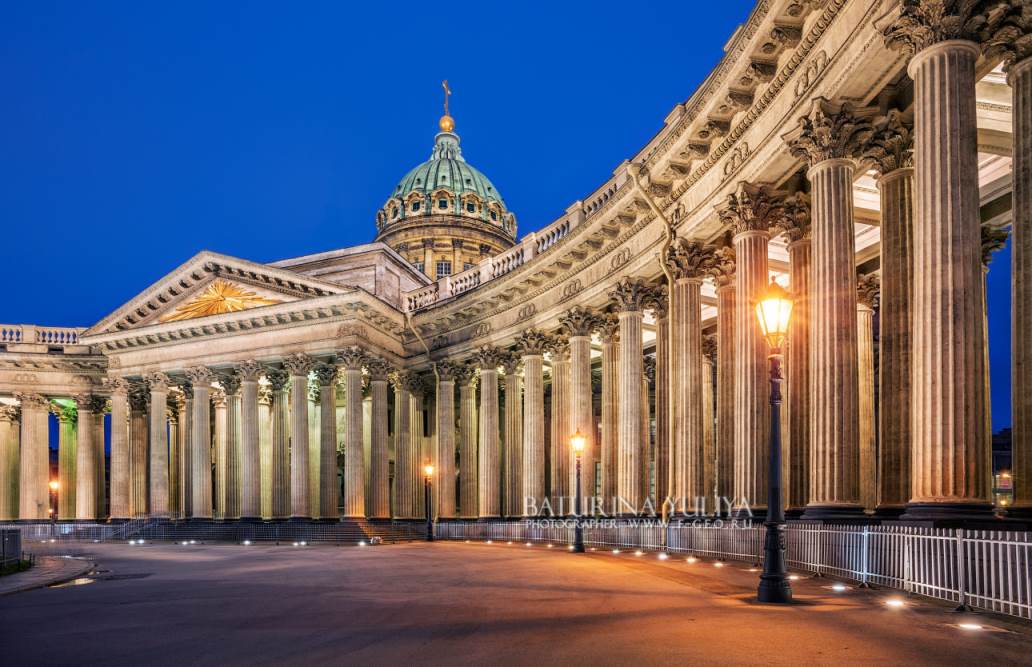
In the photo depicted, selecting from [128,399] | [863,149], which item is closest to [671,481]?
[863,149]

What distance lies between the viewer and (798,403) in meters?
21.3

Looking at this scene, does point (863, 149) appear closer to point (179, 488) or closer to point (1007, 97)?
point (1007, 97)

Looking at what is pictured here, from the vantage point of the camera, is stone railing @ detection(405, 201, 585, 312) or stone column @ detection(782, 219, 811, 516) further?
stone railing @ detection(405, 201, 585, 312)

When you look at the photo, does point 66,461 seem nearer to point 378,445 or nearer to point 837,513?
point 378,445

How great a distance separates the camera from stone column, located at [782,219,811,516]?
68.6 feet

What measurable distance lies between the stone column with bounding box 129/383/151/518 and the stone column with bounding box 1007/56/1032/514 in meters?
47.7

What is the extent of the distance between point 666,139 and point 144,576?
18.3 metres

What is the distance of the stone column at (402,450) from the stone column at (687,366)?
23932 millimetres

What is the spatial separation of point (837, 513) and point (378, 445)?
31379 millimetres

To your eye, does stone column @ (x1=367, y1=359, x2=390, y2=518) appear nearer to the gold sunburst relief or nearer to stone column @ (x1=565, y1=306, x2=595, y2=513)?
the gold sunburst relief

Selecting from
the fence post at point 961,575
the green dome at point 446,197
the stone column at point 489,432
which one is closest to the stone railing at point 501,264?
the stone column at point 489,432

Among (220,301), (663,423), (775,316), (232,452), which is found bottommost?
(232,452)

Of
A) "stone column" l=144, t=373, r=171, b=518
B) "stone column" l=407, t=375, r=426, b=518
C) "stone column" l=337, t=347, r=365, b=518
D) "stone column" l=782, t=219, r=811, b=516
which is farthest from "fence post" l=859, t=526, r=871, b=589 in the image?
"stone column" l=144, t=373, r=171, b=518

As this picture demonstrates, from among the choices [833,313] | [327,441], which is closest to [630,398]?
[833,313]
